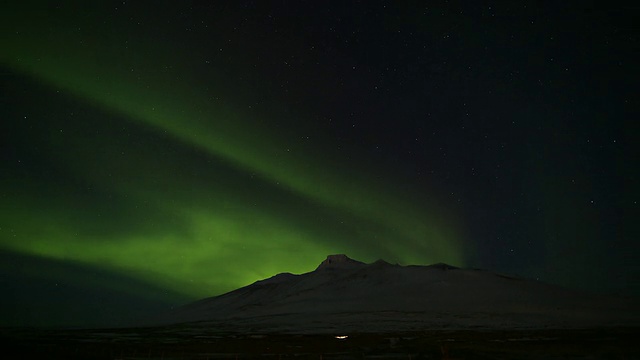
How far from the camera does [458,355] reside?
48.5m

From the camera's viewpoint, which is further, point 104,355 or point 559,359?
point 104,355

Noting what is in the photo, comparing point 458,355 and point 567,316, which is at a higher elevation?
point 567,316

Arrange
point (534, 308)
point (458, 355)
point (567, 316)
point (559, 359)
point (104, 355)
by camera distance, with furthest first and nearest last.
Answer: point (534, 308) → point (567, 316) → point (104, 355) → point (458, 355) → point (559, 359)

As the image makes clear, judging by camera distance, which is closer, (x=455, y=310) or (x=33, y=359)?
(x=33, y=359)

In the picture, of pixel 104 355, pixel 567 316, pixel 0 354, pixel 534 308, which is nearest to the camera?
pixel 0 354

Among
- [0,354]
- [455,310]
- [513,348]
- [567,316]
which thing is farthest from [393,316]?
[0,354]

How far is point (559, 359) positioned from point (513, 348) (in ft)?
33.5

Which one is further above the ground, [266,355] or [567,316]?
[567,316]

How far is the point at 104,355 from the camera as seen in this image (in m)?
56.5

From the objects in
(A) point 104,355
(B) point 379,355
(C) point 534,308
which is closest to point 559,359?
(B) point 379,355

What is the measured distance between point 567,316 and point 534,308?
107 ft

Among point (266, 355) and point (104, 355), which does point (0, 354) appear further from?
point (266, 355)

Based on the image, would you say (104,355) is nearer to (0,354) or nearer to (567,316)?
(0,354)

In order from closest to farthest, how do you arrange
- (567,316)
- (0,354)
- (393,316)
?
(0,354) < (567,316) < (393,316)
